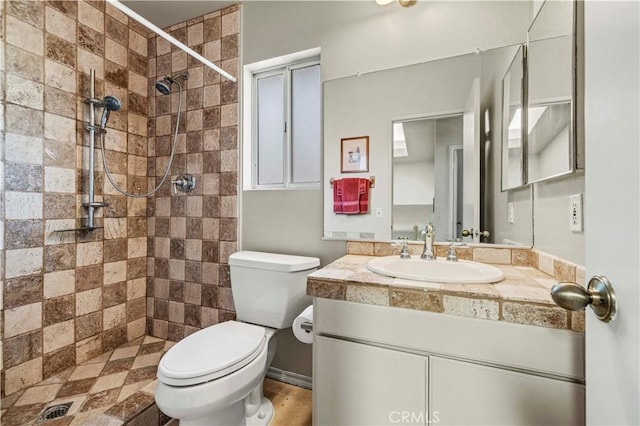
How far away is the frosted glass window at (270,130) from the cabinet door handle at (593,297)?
1.58m

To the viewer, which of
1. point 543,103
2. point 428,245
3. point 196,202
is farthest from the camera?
point 196,202

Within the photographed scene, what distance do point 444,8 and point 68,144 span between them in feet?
6.91

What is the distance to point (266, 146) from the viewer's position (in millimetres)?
1918

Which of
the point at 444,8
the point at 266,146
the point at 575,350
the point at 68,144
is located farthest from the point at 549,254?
the point at 68,144

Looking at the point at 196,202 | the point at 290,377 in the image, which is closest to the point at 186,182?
the point at 196,202

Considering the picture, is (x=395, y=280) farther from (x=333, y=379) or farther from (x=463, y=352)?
(x=333, y=379)

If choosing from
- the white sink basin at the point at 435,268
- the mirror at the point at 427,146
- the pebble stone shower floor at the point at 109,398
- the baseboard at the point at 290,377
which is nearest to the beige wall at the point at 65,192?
the pebble stone shower floor at the point at 109,398

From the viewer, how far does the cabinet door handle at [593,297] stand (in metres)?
0.44

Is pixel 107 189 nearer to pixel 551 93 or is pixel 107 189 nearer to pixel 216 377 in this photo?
pixel 216 377

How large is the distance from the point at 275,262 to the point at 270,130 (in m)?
0.92

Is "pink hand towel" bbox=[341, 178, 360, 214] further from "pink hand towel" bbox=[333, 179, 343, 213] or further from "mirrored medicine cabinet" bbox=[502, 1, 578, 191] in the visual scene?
"mirrored medicine cabinet" bbox=[502, 1, 578, 191]

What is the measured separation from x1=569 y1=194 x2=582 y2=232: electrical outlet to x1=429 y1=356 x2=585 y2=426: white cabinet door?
426 millimetres

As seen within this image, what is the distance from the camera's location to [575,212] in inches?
33.5

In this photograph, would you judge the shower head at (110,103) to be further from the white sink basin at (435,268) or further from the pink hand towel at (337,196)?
the white sink basin at (435,268)
